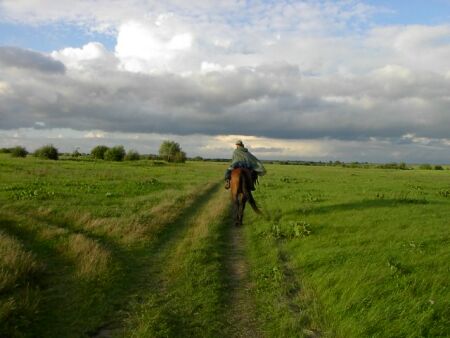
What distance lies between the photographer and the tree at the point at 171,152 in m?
104

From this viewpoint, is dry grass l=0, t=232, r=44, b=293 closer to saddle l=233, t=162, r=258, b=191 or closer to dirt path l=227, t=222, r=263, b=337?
dirt path l=227, t=222, r=263, b=337

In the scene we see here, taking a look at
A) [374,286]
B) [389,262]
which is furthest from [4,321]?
[389,262]

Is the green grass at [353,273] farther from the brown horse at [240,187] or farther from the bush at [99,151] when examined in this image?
the bush at [99,151]

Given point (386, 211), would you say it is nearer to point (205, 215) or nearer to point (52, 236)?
point (205, 215)

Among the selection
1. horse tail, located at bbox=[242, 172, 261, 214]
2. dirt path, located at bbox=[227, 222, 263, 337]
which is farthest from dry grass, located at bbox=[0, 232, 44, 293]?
horse tail, located at bbox=[242, 172, 261, 214]

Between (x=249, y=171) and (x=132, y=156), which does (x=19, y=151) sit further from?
(x=249, y=171)

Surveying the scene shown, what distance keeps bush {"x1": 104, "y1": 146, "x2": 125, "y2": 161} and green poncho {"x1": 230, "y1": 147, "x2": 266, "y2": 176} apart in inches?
3092

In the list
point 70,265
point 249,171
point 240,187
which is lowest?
point 70,265

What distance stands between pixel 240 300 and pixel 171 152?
98.6m

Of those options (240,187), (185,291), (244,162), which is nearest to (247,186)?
(240,187)

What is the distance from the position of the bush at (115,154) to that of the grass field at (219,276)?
3056 inches

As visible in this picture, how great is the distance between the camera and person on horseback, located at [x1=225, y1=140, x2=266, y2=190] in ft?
53.0

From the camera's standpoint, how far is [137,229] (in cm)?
1221

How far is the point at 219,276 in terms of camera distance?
8.71 meters
